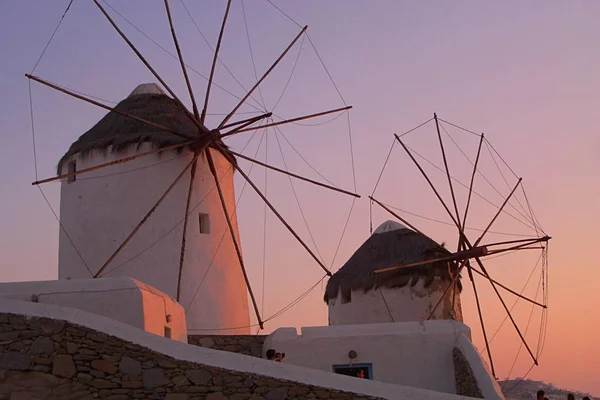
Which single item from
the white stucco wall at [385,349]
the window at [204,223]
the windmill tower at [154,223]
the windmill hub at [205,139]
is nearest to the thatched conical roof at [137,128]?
the windmill tower at [154,223]

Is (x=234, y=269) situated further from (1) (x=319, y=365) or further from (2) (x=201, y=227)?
(1) (x=319, y=365)

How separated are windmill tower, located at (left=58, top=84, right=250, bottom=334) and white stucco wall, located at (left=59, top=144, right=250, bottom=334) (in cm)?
2

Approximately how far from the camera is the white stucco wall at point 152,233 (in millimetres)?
14164

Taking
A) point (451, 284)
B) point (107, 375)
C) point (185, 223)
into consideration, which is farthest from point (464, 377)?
point (451, 284)

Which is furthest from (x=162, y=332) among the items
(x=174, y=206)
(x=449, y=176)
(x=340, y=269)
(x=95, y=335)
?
(x=340, y=269)

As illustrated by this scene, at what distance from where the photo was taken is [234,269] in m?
15.2

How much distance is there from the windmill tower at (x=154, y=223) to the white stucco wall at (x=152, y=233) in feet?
0.05

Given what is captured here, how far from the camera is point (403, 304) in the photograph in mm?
19203

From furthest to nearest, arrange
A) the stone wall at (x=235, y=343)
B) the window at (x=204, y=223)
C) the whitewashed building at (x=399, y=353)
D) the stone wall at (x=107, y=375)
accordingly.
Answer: the window at (x=204, y=223) → the stone wall at (x=235, y=343) → the whitewashed building at (x=399, y=353) → the stone wall at (x=107, y=375)

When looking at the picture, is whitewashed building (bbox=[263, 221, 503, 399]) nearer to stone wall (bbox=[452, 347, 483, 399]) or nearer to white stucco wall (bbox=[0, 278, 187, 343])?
stone wall (bbox=[452, 347, 483, 399])

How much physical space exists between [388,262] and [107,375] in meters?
12.0

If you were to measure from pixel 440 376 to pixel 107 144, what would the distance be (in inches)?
271

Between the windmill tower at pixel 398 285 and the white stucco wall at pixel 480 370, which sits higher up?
the windmill tower at pixel 398 285

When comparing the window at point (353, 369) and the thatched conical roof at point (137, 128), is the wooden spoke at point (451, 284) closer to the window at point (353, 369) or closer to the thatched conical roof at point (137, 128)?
the window at point (353, 369)
